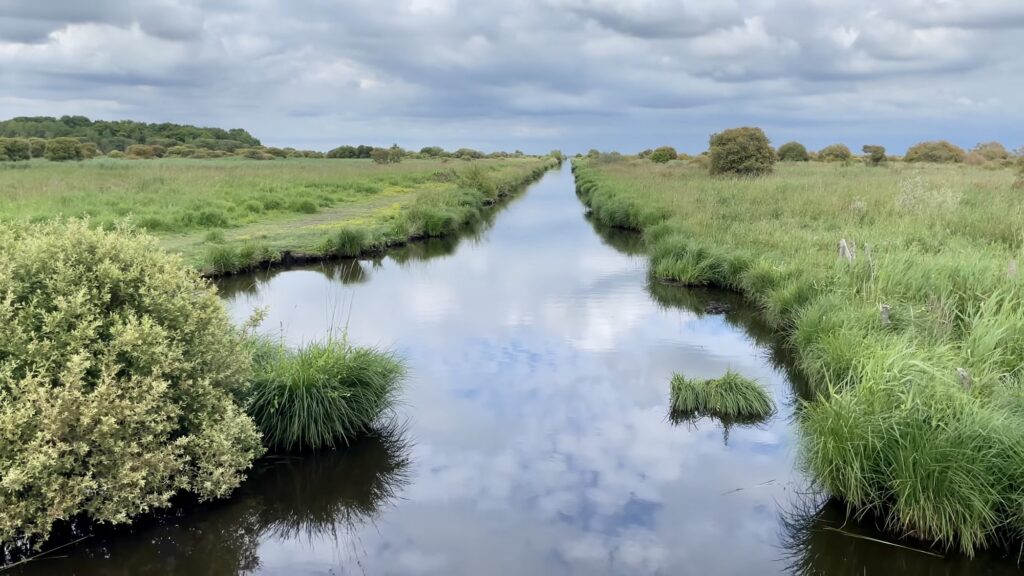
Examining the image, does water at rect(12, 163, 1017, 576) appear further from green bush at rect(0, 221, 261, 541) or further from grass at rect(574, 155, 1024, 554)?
green bush at rect(0, 221, 261, 541)

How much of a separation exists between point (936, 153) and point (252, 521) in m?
57.8

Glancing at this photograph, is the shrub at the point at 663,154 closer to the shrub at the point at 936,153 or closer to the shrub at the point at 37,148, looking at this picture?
the shrub at the point at 936,153

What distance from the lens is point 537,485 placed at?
5895 millimetres

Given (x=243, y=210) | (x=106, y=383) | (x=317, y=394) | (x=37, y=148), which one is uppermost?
(x=37, y=148)

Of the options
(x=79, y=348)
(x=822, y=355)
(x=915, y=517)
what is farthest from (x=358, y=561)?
(x=822, y=355)

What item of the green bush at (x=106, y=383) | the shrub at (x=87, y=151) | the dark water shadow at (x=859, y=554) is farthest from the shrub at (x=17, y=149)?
the dark water shadow at (x=859, y=554)

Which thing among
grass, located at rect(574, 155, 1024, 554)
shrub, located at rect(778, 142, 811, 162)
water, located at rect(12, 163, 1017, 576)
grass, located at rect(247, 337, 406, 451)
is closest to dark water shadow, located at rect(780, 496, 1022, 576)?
water, located at rect(12, 163, 1017, 576)

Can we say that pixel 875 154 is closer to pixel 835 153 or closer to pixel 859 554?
pixel 835 153

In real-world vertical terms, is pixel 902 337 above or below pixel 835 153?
below

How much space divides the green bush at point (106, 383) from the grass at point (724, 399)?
4630mm

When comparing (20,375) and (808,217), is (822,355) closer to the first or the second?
(20,375)

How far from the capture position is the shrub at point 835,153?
57.5 m

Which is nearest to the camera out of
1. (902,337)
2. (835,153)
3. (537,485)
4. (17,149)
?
(537,485)

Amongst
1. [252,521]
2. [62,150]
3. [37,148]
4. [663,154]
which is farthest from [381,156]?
[252,521]
